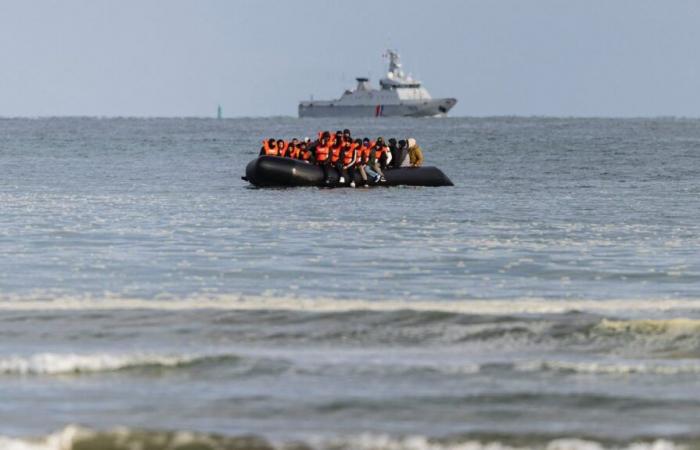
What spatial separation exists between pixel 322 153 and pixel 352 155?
2.68 feet

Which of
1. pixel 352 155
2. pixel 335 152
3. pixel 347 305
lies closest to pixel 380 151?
pixel 352 155

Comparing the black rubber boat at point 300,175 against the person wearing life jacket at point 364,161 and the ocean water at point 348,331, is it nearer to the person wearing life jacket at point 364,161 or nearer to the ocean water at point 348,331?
the person wearing life jacket at point 364,161

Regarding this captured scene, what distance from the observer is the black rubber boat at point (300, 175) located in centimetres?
3809

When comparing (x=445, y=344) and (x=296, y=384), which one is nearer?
(x=296, y=384)

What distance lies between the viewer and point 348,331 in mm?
13820

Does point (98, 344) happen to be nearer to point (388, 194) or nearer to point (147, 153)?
point (388, 194)

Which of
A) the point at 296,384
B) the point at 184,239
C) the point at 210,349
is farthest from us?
the point at 184,239

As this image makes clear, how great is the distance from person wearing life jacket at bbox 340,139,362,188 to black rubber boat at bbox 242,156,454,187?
272mm

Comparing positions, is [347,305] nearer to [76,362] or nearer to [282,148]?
[76,362]

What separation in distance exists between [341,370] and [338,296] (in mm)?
4610

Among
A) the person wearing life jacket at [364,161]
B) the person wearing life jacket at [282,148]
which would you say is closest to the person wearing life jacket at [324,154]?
the person wearing life jacket at [364,161]

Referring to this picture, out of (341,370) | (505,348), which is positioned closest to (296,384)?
(341,370)

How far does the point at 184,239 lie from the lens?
23.8 m

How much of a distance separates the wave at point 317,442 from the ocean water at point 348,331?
0.06 feet
